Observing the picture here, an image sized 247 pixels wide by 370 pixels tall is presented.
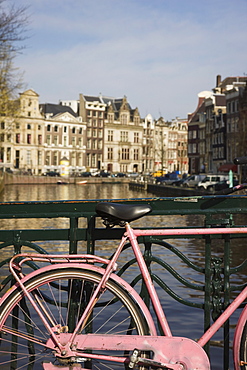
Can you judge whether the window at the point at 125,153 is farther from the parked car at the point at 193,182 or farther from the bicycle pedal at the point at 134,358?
the bicycle pedal at the point at 134,358

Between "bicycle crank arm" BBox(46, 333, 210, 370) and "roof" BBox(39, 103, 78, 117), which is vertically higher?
"roof" BBox(39, 103, 78, 117)

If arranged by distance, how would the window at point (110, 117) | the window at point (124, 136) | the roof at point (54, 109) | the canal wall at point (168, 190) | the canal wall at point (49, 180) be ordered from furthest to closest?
the window at point (124, 136), the window at point (110, 117), the roof at point (54, 109), the canal wall at point (49, 180), the canal wall at point (168, 190)

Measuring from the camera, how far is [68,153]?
91.1 meters

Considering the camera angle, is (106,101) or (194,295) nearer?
(194,295)

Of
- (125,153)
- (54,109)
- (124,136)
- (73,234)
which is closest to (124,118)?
(124,136)

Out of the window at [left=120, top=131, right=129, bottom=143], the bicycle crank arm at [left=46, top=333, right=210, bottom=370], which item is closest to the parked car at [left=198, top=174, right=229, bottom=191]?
the bicycle crank arm at [left=46, top=333, right=210, bottom=370]

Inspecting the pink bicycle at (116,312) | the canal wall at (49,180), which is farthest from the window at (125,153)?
the pink bicycle at (116,312)

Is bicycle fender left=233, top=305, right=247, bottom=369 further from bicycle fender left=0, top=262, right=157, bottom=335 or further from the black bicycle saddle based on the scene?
the black bicycle saddle

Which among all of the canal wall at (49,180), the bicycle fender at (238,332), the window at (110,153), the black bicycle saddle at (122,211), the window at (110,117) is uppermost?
the window at (110,117)

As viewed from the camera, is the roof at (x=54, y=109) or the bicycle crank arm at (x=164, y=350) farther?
the roof at (x=54, y=109)

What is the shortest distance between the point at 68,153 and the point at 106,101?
1380 centimetres

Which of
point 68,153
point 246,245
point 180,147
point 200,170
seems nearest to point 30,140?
point 68,153

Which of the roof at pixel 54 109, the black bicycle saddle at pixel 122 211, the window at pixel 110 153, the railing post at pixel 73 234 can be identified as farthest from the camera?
the window at pixel 110 153

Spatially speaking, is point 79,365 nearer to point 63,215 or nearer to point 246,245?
point 63,215
